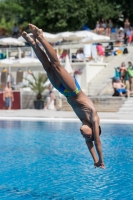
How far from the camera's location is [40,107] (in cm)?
2403

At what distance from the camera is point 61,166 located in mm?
9984

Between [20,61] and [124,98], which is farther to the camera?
[20,61]

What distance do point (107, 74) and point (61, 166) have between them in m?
16.4

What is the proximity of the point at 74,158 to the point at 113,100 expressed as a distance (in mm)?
10686

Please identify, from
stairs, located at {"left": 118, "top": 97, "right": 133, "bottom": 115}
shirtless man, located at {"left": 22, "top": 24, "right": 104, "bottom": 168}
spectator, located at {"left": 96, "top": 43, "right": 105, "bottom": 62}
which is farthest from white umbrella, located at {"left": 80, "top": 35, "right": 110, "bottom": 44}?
shirtless man, located at {"left": 22, "top": 24, "right": 104, "bottom": 168}

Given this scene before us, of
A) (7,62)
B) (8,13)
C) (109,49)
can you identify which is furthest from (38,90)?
(8,13)

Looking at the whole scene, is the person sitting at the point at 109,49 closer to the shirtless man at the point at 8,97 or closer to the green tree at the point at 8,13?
the shirtless man at the point at 8,97

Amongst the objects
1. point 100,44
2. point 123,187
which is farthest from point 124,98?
point 123,187

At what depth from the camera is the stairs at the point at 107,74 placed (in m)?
24.5

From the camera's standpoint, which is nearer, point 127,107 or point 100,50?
point 127,107

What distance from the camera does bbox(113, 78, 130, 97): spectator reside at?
21484 mm

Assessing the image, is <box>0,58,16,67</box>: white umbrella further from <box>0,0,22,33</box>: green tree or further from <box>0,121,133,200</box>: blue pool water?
<box>0,0,22,33</box>: green tree

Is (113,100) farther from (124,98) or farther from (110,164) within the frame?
(110,164)

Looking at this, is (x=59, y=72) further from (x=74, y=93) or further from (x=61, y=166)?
(x=61, y=166)
